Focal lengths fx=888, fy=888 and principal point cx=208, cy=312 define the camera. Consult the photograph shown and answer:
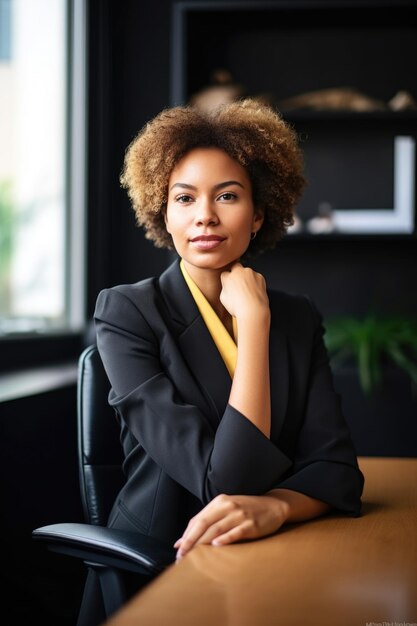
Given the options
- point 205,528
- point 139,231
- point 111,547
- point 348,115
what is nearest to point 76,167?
point 139,231

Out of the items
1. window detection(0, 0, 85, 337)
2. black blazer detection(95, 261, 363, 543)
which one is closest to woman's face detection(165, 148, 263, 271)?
black blazer detection(95, 261, 363, 543)

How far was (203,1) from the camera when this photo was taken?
371 cm

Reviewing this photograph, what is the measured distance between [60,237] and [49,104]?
21.0 inches

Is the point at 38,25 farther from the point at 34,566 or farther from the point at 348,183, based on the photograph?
the point at 34,566

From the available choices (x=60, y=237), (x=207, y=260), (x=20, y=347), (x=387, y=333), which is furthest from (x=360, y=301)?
(x=207, y=260)

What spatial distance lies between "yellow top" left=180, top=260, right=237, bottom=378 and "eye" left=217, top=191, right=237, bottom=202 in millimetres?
166

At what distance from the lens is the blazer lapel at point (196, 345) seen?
1.57 m

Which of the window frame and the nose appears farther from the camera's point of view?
the window frame

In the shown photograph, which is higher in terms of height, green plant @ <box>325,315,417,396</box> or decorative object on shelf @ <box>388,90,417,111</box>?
decorative object on shelf @ <box>388,90,417,111</box>

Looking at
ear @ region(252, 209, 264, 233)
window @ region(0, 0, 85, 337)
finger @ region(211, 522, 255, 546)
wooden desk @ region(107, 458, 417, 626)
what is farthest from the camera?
window @ region(0, 0, 85, 337)

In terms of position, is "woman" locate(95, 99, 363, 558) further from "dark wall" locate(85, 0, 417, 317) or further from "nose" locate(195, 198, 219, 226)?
"dark wall" locate(85, 0, 417, 317)

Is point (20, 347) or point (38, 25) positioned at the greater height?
point (38, 25)

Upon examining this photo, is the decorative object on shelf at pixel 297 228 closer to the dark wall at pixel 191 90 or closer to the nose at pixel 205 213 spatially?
the dark wall at pixel 191 90

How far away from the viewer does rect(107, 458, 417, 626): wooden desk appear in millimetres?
895
